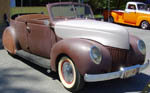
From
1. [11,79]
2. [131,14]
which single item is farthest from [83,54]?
[131,14]

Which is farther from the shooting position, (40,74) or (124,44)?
(40,74)

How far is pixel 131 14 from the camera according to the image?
12.7m

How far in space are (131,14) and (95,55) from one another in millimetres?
10128

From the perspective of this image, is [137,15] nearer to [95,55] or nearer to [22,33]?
[22,33]

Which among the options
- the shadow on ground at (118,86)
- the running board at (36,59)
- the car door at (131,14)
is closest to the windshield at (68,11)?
the running board at (36,59)

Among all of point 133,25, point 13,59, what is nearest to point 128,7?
point 133,25

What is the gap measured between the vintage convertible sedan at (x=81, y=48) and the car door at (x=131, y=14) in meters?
8.50

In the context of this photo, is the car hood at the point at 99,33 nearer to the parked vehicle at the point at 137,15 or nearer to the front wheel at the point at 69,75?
the front wheel at the point at 69,75

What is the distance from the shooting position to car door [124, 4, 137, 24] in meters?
12.6

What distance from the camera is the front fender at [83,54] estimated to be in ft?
10.5

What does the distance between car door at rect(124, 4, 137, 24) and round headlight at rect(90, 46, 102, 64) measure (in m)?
9.98

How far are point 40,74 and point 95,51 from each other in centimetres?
172

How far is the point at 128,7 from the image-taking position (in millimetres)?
13008

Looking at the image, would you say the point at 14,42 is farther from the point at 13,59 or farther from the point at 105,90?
the point at 105,90
